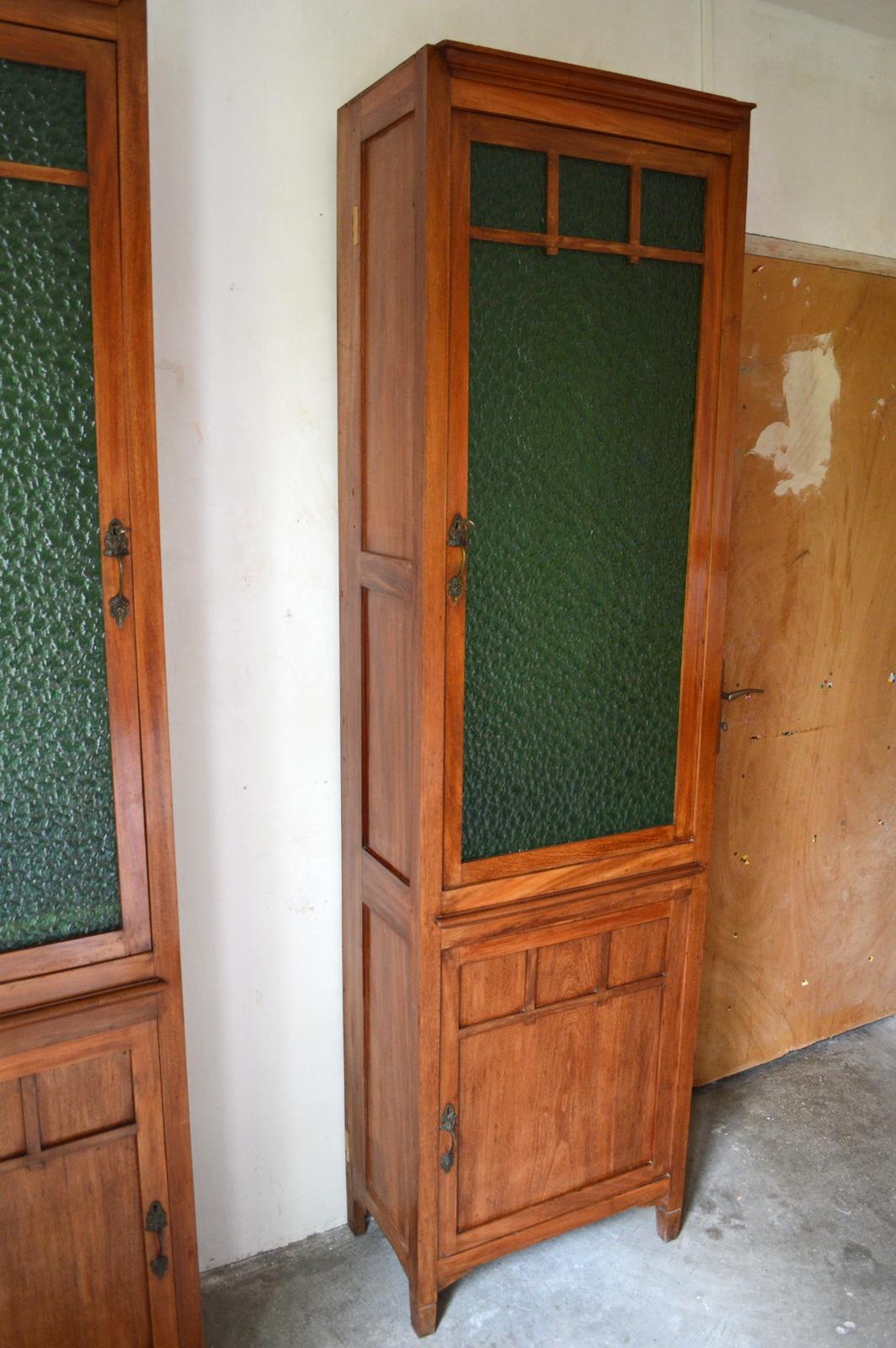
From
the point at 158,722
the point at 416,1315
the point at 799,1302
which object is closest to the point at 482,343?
the point at 158,722

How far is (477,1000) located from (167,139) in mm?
1682

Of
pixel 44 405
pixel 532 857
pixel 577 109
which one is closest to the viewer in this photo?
pixel 44 405

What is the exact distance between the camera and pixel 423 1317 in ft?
6.78

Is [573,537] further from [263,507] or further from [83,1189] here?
[83,1189]

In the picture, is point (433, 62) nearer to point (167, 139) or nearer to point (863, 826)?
point (167, 139)

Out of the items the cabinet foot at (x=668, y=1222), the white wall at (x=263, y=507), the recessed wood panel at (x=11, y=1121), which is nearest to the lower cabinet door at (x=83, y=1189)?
the recessed wood panel at (x=11, y=1121)

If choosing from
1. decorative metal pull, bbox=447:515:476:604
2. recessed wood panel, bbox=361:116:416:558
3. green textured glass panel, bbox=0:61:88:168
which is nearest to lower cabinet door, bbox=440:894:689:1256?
decorative metal pull, bbox=447:515:476:604

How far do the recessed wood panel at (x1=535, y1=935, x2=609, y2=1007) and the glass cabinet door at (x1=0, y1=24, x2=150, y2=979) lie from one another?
817 mm

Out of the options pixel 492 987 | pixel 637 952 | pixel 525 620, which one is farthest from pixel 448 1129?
pixel 525 620

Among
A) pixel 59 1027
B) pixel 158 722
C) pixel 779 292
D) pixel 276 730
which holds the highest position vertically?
pixel 779 292

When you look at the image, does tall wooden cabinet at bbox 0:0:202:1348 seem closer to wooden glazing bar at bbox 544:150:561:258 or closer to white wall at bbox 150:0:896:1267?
white wall at bbox 150:0:896:1267

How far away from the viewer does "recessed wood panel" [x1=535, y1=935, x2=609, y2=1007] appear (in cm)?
205

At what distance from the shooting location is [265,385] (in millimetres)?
2002

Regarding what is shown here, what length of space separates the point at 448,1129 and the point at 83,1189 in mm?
681
